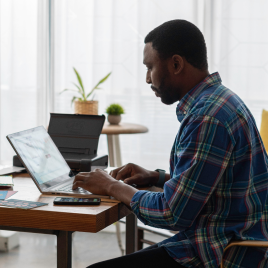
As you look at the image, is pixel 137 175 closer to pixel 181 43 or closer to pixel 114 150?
pixel 181 43

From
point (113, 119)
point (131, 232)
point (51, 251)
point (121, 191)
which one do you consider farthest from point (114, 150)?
point (121, 191)

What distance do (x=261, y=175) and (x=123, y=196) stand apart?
0.38 metres

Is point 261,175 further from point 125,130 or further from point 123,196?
point 125,130

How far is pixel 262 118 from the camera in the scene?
9.27 ft

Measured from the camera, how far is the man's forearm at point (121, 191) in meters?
1.14

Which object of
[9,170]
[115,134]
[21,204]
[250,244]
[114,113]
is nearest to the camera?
[250,244]

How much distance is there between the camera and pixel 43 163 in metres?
1.33

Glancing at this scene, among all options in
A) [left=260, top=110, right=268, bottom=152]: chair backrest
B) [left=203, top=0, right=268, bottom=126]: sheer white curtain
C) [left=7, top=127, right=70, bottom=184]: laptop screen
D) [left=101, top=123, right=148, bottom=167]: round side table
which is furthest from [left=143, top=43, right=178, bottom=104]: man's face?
[left=203, top=0, right=268, bottom=126]: sheer white curtain

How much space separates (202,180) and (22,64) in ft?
8.91

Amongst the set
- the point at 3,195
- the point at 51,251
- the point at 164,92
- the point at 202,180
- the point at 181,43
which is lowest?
the point at 51,251

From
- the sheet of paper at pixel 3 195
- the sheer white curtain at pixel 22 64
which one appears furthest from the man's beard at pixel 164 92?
the sheer white curtain at pixel 22 64

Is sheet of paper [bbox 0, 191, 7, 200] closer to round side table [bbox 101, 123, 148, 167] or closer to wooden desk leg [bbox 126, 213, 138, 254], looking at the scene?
wooden desk leg [bbox 126, 213, 138, 254]

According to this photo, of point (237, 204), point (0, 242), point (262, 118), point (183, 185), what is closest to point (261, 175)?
point (237, 204)

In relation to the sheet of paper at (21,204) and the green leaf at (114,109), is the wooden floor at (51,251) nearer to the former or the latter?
the green leaf at (114,109)
